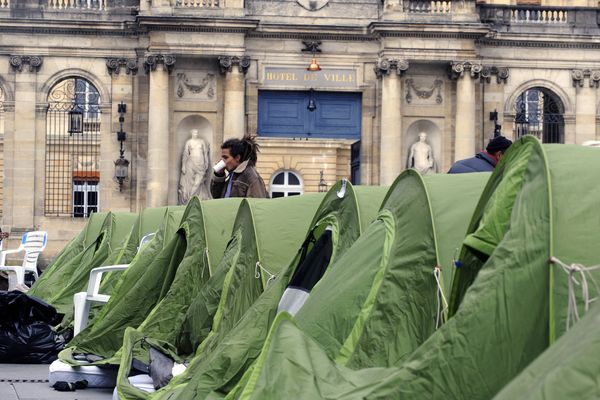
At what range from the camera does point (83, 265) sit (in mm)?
19656

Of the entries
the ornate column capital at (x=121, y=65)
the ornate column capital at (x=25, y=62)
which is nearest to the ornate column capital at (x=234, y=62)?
the ornate column capital at (x=121, y=65)

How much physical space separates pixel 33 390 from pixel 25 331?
2.88m

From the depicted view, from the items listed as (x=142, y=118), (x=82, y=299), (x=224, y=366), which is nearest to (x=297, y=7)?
(x=142, y=118)

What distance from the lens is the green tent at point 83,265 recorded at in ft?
60.0

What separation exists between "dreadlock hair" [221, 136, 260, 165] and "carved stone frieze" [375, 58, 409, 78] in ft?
73.8

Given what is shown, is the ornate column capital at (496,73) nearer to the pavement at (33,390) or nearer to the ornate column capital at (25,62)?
the ornate column capital at (25,62)

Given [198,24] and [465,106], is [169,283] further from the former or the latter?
[465,106]

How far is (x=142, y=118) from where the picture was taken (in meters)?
35.6

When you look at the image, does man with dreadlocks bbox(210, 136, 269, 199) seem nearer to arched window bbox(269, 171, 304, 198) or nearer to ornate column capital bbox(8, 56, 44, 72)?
arched window bbox(269, 171, 304, 198)

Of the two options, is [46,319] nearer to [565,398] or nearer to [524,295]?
[524,295]

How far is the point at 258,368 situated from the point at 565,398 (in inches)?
106

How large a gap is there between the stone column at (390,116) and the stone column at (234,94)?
Answer: 343 cm

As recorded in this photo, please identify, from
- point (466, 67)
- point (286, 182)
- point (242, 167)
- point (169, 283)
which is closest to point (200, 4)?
point (286, 182)

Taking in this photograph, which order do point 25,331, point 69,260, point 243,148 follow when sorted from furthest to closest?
point 69,260 → point 25,331 → point 243,148
